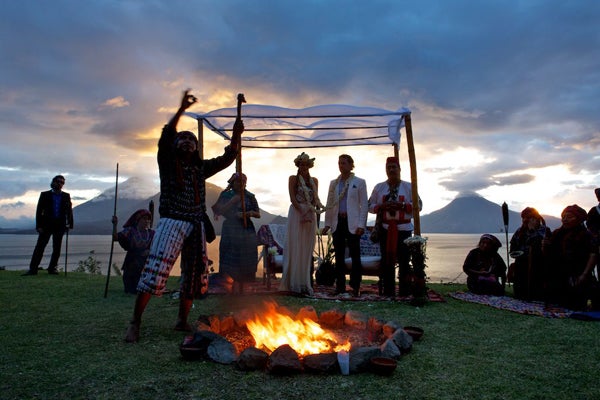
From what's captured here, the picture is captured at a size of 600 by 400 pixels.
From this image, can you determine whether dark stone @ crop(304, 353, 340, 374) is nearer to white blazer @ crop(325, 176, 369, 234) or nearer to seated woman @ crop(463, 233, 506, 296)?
white blazer @ crop(325, 176, 369, 234)

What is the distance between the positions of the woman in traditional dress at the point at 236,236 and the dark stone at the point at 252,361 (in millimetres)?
3831

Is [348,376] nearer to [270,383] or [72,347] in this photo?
[270,383]

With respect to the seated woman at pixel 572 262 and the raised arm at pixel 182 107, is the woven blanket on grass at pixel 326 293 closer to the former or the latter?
the seated woman at pixel 572 262

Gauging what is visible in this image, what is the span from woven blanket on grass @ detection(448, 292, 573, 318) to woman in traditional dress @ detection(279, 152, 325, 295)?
8.62 ft

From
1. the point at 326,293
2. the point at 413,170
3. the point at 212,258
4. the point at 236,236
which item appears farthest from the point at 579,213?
the point at 212,258

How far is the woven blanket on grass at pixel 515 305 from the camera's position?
18.8ft

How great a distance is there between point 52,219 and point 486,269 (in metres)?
9.42

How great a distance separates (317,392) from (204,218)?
7.50ft

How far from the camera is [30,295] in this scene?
665 centimetres

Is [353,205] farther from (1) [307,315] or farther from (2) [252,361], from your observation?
(2) [252,361]

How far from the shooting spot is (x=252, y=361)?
315 cm

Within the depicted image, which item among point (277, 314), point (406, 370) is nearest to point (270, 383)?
point (406, 370)

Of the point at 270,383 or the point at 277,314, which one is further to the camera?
the point at 277,314

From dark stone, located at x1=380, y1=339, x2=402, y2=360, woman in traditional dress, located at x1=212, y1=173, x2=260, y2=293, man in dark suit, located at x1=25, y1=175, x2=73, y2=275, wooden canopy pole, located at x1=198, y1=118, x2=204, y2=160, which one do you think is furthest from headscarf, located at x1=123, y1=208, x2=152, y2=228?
dark stone, located at x1=380, y1=339, x2=402, y2=360
